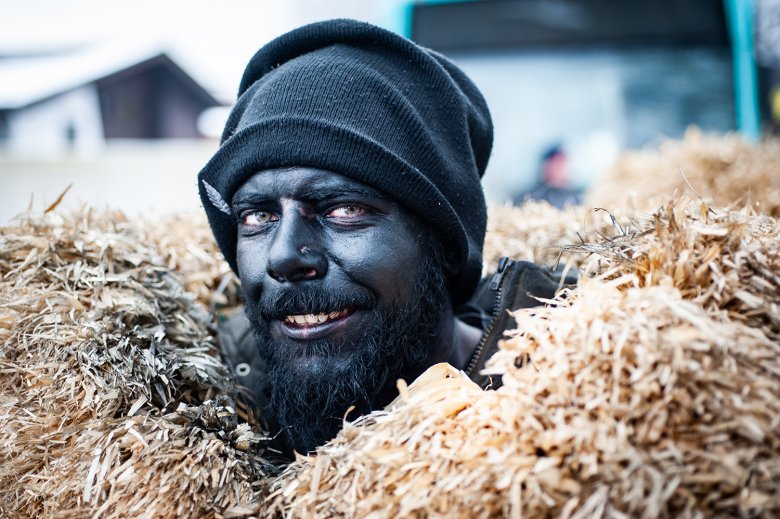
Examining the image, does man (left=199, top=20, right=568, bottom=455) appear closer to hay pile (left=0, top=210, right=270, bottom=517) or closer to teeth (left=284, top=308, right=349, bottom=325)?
teeth (left=284, top=308, right=349, bottom=325)

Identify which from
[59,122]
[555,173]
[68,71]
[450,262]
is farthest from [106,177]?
[450,262]

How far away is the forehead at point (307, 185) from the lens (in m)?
2.18

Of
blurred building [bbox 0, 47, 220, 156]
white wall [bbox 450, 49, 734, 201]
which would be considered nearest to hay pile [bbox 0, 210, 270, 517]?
white wall [bbox 450, 49, 734, 201]

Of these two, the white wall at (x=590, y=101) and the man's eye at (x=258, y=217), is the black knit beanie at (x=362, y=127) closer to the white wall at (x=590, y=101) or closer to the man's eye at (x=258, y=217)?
the man's eye at (x=258, y=217)

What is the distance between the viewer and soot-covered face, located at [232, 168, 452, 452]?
6.97 feet

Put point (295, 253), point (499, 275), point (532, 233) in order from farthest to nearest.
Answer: point (532, 233)
point (499, 275)
point (295, 253)

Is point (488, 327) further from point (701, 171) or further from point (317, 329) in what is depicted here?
point (701, 171)

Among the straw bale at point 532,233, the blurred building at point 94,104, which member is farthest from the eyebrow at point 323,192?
the blurred building at point 94,104

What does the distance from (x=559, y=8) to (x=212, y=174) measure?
15.3 ft

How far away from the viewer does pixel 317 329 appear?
7.00 ft

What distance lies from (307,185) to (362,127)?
256 mm

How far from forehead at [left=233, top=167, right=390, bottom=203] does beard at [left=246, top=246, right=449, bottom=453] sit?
305 millimetres

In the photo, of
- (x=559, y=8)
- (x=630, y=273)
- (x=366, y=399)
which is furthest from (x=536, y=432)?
(x=559, y=8)

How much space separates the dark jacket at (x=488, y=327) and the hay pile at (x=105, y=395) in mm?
212
